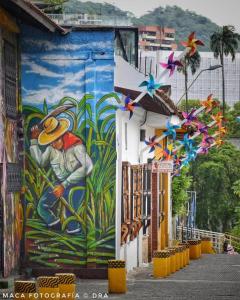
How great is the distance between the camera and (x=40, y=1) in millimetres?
36031

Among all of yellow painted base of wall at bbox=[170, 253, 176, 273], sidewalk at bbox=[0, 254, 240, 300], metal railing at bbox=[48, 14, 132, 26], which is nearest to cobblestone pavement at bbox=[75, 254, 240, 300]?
sidewalk at bbox=[0, 254, 240, 300]

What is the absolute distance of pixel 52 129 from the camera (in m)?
29.5

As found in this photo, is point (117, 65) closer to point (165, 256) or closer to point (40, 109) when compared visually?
point (40, 109)

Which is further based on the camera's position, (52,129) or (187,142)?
(187,142)

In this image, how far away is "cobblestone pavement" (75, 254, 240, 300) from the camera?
2502 centimetres

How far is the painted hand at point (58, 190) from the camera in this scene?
2945 cm

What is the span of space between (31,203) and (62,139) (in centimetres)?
164

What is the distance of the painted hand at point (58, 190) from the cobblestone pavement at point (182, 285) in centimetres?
213

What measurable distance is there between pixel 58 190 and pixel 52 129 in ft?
4.61

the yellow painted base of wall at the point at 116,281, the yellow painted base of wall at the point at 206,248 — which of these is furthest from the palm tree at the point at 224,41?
the yellow painted base of wall at the point at 116,281

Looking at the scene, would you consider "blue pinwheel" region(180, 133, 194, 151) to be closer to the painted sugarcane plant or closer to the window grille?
the painted sugarcane plant

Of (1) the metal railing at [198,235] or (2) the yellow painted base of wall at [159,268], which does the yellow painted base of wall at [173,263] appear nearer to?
(2) the yellow painted base of wall at [159,268]

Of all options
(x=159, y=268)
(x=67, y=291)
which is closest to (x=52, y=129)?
(x=159, y=268)

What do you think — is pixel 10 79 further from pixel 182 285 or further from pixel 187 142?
pixel 187 142
